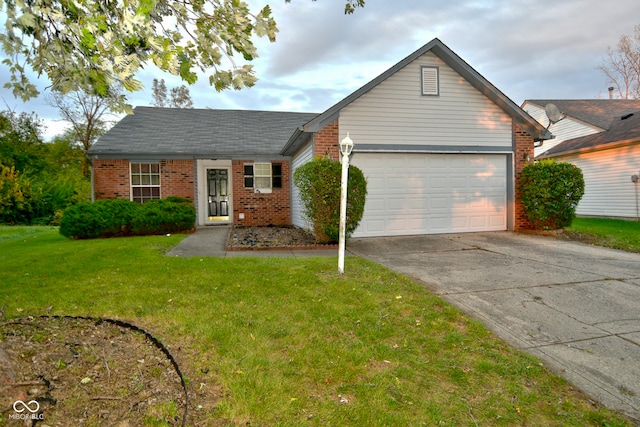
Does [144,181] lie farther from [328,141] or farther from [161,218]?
[328,141]

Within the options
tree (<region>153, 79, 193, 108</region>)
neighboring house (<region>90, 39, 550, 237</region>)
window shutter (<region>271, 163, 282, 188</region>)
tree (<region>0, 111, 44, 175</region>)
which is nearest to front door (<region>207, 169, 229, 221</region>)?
window shutter (<region>271, 163, 282, 188</region>)

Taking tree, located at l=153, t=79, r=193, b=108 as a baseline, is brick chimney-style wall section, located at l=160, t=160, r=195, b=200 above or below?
below

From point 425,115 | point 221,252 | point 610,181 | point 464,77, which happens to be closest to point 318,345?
point 221,252

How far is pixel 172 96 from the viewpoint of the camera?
3828 cm

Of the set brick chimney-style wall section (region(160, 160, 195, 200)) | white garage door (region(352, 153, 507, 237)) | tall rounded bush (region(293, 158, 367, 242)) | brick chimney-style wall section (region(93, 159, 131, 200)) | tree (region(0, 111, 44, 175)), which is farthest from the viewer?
tree (region(0, 111, 44, 175))

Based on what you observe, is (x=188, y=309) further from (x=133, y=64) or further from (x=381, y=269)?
(x=381, y=269)

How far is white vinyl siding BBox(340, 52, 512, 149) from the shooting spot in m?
9.25

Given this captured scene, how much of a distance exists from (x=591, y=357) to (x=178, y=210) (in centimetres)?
1012

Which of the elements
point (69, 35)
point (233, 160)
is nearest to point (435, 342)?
point (69, 35)

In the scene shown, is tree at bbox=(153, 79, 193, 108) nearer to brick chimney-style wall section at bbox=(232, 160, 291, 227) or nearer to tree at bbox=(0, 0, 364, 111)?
brick chimney-style wall section at bbox=(232, 160, 291, 227)

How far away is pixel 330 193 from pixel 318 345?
4865 mm

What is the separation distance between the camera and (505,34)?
48.8ft

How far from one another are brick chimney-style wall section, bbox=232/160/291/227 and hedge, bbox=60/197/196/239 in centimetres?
278

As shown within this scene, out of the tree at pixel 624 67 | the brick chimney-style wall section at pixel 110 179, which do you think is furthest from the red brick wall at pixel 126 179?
the tree at pixel 624 67
